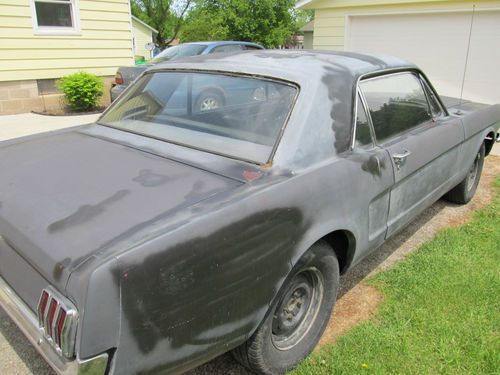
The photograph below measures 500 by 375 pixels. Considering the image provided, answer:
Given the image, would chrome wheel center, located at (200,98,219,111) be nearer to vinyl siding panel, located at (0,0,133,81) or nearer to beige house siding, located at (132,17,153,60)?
vinyl siding panel, located at (0,0,133,81)

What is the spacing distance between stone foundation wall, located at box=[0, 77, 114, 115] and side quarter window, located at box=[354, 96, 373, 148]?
8532 mm

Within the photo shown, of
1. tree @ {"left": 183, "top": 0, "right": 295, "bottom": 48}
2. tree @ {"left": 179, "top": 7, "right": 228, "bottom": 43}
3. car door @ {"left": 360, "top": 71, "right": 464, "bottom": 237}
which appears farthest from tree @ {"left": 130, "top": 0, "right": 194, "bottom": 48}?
car door @ {"left": 360, "top": 71, "right": 464, "bottom": 237}

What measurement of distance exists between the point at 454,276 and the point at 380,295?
63 cm

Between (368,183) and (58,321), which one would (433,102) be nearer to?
(368,183)

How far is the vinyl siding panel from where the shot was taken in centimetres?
884

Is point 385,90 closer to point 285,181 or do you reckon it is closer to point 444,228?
point 285,181

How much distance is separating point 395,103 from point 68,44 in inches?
334

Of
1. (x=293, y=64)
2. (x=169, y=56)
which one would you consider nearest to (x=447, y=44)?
(x=169, y=56)

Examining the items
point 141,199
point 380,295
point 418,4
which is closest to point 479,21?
point 418,4

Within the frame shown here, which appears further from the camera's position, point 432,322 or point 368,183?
point 432,322

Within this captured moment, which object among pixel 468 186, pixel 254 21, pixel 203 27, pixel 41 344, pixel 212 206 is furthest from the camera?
pixel 203 27

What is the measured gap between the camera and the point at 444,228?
4277 millimetres

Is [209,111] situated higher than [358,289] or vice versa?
[209,111]

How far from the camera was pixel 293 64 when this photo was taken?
275cm
